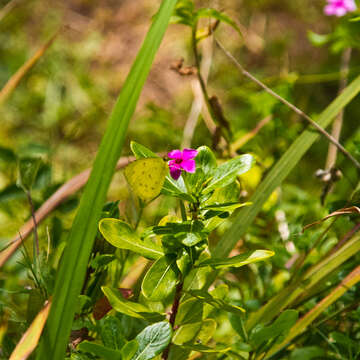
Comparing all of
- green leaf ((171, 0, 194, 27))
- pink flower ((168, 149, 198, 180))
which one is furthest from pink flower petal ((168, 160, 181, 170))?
green leaf ((171, 0, 194, 27))

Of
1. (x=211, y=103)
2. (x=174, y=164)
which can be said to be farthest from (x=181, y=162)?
(x=211, y=103)

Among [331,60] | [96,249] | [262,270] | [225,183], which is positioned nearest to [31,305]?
[96,249]

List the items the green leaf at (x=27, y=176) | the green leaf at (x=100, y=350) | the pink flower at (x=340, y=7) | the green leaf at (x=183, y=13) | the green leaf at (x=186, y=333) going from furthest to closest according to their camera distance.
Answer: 1. the pink flower at (x=340, y=7)
2. the green leaf at (x=183, y=13)
3. the green leaf at (x=27, y=176)
4. the green leaf at (x=186, y=333)
5. the green leaf at (x=100, y=350)

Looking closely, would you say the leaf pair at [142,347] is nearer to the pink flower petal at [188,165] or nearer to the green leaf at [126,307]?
the green leaf at [126,307]

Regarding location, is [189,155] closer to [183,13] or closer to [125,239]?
[125,239]

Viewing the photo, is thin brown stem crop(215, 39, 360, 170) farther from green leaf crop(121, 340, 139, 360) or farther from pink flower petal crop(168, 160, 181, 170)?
green leaf crop(121, 340, 139, 360)

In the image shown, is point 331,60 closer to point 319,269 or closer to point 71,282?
point 319,269

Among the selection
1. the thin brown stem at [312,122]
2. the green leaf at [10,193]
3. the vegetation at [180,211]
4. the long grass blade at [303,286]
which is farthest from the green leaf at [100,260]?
the green leaf at [10,193]
